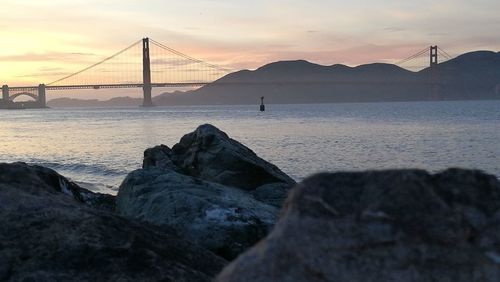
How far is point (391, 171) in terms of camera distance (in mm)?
1868

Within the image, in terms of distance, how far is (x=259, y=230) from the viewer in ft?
16.7

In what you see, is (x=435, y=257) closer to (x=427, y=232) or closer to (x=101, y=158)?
(x=427, y=232)

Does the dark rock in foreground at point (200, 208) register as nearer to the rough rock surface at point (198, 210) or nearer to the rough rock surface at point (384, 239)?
the rough rock surface at point (198, 210)

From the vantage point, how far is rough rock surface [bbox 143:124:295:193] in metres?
9.02

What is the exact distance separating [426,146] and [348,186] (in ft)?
102

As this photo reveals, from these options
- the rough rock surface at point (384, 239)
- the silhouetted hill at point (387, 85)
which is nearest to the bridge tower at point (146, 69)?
the silhouetted hill at point (387, 85)

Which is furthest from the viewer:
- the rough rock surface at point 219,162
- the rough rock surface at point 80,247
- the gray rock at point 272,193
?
the rough rock surface at point 219,162

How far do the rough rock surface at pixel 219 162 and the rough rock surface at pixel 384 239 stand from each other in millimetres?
6952

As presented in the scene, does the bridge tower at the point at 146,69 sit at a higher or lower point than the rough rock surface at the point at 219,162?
higher

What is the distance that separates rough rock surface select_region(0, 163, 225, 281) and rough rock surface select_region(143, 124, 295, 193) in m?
5.15

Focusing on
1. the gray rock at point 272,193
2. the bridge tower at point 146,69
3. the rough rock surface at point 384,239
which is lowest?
the gray rock at point 272,193

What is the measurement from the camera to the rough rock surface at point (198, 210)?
4.82 m

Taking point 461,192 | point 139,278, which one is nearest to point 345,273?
point 461,192

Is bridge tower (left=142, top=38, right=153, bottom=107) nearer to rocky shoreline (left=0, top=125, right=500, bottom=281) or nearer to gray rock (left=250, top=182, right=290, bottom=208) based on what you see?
gray rock (left=250, top=182, right=290, bottom=208)
